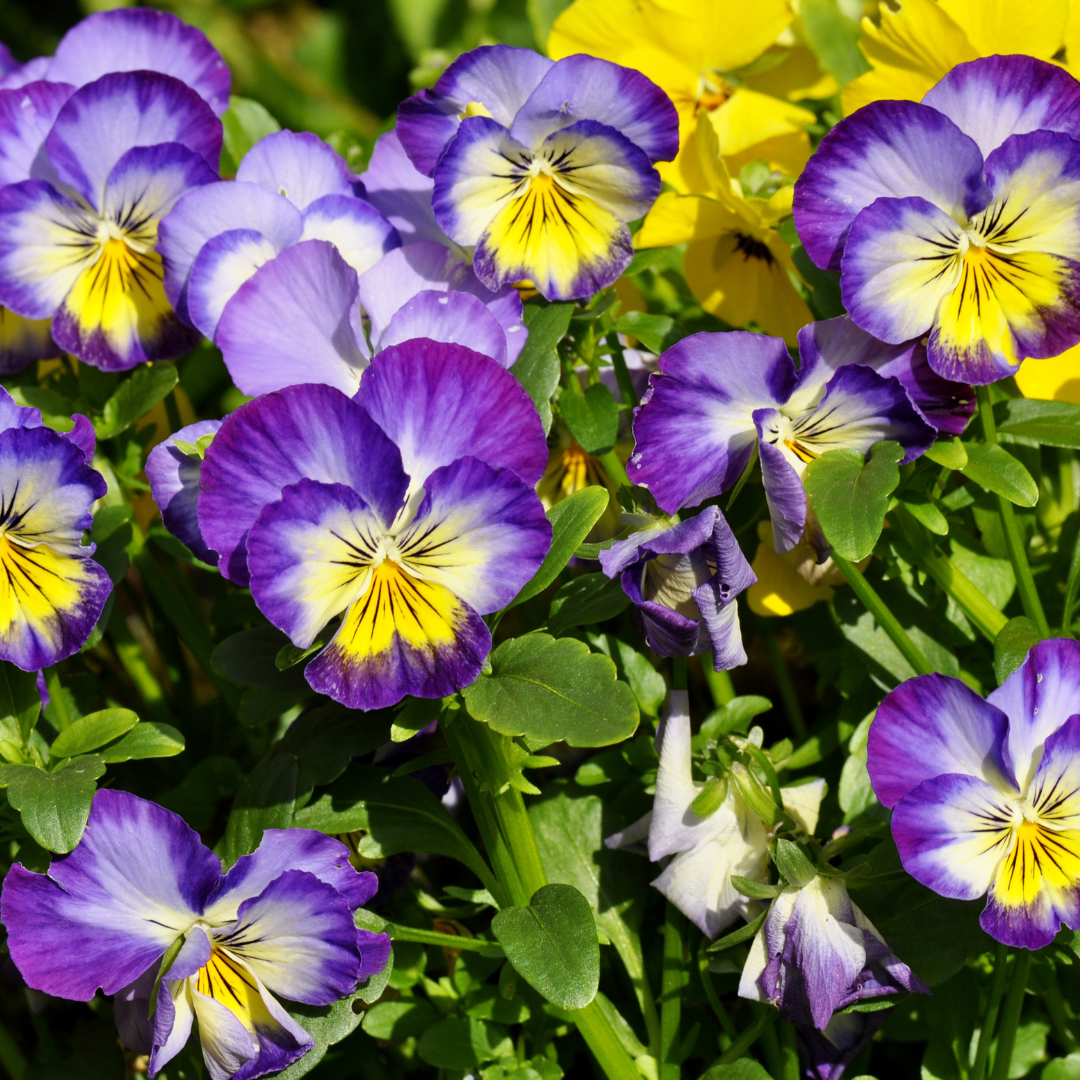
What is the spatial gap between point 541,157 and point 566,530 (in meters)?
0.22

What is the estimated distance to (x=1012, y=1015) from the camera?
2.10 feet

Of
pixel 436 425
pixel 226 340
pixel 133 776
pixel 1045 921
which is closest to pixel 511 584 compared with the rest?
pixel 436 425

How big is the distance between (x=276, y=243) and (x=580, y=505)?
9.3 inches

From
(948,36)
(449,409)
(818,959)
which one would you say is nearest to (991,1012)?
(818,959)

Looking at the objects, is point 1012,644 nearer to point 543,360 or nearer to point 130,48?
point 543,360

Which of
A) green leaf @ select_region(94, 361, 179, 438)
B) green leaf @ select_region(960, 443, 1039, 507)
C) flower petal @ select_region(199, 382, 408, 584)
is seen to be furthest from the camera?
green leaf @ select_region(94, 361, 179, 438)

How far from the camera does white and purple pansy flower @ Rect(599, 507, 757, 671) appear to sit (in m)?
0.59

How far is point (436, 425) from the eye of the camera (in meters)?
0.55

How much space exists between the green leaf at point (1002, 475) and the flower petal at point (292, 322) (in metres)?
0.33

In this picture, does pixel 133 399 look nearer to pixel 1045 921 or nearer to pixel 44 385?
pixel 44 385

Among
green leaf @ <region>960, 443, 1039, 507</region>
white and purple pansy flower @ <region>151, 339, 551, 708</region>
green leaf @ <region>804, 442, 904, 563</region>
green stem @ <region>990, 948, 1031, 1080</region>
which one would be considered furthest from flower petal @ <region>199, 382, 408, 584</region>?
green stem @ <region>990, 948, 1031, 1080</region>

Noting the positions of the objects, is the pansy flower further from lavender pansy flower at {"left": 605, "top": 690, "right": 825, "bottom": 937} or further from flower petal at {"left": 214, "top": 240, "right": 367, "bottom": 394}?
lavender pansy flower at {"left": 605, "top": 690, "right": 825, "bottom": 937}

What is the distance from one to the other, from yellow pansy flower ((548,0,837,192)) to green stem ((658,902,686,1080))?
1.61 feet

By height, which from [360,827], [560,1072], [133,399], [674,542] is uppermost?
[133,399]
